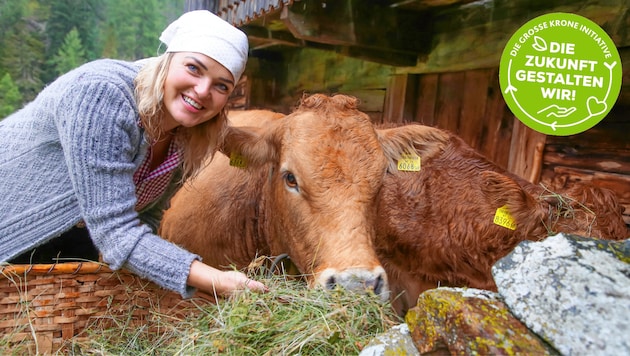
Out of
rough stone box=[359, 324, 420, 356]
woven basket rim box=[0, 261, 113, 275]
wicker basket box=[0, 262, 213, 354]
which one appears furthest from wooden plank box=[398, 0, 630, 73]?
woven basket rim box=[0, 261, 113, 275]

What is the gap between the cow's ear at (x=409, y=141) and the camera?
330 centimetres

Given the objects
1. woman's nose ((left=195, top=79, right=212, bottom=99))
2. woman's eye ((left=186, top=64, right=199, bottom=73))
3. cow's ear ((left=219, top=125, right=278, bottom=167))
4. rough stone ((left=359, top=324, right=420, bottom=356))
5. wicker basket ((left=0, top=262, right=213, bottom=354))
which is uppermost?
woman's eye ((left=186, top=64, right=199, bottom=73))

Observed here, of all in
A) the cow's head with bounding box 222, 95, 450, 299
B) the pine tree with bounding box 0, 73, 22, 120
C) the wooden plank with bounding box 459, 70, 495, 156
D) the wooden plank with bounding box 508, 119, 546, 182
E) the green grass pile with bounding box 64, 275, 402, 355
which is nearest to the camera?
the green grass pile with bounding box 64, 275, 402, 355

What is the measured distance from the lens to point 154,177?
9.27 feet

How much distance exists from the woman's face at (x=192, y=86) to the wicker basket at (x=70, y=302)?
0.88 meters

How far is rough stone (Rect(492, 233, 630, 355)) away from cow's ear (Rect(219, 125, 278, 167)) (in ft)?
6.53

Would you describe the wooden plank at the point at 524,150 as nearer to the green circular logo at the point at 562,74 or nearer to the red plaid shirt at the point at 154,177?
the green circular logo at the point at 562,74

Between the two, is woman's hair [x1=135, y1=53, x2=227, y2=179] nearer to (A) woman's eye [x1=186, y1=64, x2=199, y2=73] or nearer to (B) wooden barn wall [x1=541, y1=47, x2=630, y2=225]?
(A) woman's eye [x1=186, y1=64, x2=199, y2=73]

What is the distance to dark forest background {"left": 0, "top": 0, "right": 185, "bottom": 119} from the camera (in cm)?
2803

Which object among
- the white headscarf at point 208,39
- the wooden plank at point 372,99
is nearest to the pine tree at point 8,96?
the wooden plank at point 372,99

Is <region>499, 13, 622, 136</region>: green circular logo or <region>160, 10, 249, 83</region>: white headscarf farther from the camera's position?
<region>160, 10, 249, 83</region>: white headscarf

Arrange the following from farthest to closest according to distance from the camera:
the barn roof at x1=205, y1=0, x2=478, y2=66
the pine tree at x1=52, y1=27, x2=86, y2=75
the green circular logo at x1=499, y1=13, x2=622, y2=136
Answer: the pine tree at x1=52, y1=27, x2=86, y2=75
the barn roof at x1=205, y1=0, x2=478, y2=66
the green circular logo at x1=499, y1=13, x2=622, y2=136

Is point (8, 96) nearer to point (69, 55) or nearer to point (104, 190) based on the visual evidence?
point (69, 55)

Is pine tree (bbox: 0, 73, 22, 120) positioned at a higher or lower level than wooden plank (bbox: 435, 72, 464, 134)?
lower
